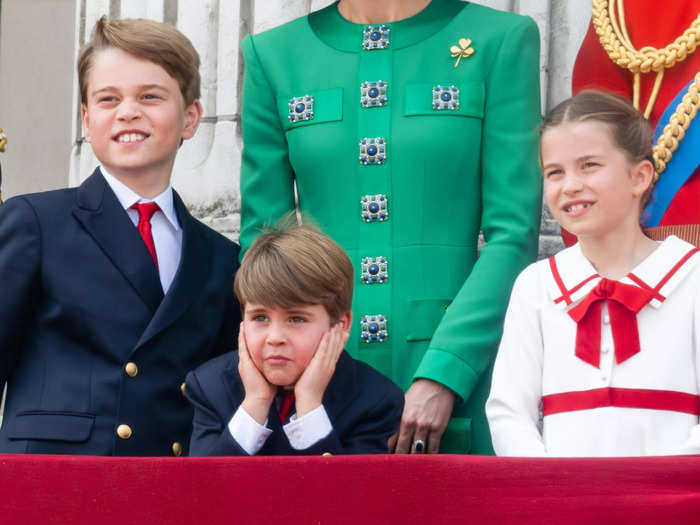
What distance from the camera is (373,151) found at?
2719 mm

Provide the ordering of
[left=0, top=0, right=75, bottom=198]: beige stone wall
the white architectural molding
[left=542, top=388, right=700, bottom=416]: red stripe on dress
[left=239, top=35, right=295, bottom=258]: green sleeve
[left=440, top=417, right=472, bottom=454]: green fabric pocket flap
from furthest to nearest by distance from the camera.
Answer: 1. [left=0, top=0, right=75, bottom=198]: beige stone wall
2. the white architectural molding
3. [left=239, top=35, right=295, bottom=258]: green sleeve
4. [left=440, top=417, right=472, bottom=454]: green fabric pocket flap
5. [left=542, top=388, right=700, bottom=416]: red stripe on dress

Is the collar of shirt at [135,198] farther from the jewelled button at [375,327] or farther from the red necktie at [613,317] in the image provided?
the red necktie at [613,317]

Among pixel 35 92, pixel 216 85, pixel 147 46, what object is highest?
pixel 35 92

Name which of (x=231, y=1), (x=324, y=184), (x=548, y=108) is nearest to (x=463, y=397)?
(x=324, y=184)

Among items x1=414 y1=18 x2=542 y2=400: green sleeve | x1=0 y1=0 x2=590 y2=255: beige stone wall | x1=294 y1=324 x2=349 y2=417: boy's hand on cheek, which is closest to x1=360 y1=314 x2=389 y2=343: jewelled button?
x1=414 y1=18 x2=542 y2=400: green sleeve

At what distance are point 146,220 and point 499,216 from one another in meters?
0.70

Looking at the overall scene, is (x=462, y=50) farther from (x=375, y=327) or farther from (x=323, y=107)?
(x=375, y=327)

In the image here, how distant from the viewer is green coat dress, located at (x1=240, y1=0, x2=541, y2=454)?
8.68ft

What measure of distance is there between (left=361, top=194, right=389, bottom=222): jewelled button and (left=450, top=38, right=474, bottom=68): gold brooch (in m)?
A: 0.32

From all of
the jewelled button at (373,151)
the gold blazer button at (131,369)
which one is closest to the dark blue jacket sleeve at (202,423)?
the gold blazer button at (131,369)

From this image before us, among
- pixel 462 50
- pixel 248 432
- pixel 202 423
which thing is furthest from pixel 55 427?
pixel 462 50

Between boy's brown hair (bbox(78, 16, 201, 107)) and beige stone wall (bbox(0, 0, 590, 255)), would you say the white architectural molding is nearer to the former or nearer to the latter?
beige stone wall (bbox(0, 0, 590, 255))

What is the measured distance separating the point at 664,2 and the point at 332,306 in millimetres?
896

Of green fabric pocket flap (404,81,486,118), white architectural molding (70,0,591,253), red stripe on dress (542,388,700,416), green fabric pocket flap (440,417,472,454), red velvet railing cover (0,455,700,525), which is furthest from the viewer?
white architectural molding (70,0,591,253)
